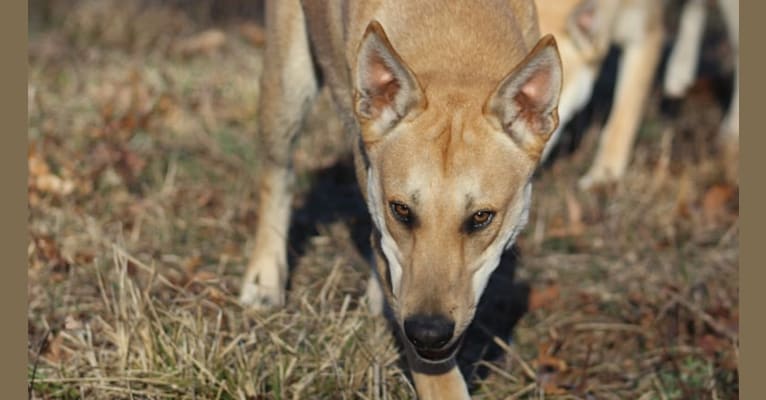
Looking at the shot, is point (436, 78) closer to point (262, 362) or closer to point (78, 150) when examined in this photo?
point (262, 362)

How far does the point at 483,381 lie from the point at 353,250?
4.80ft

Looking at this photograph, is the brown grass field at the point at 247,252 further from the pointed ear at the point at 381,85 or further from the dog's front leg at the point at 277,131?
the pointed ear at the point at 381,85

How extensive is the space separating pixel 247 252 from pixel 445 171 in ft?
8.55

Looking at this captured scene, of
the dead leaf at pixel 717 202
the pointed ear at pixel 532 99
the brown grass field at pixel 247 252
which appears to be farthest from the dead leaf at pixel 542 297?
the pointed ear at pixel 532 99

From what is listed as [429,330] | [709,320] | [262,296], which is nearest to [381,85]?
[429,330]

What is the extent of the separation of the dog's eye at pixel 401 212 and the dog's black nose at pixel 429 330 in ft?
1.11

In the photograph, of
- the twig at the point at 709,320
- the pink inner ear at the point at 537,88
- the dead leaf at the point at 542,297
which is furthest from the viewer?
the dead leaf at the point at 542,297

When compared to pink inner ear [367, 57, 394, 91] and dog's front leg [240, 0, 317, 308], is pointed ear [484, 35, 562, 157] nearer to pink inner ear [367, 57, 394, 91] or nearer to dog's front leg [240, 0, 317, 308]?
pink inner ear [367, 57, 394, 91]

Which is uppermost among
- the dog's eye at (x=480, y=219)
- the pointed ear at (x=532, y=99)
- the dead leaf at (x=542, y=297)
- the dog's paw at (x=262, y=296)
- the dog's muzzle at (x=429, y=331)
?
the pointed ear at (x=532, y=99)

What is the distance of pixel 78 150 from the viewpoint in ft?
25.7

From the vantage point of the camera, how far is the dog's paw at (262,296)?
6.16 m

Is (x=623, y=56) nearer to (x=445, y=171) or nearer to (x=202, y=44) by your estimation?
(x=202, y=44)

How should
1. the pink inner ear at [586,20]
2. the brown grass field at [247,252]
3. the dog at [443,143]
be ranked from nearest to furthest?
the dog at [443,143]
the brown grass field at [247,252]
the pink inner ear at [586,20]

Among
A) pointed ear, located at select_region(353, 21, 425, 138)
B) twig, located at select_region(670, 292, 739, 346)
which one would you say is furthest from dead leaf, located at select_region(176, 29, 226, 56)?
pointed ear, located at select_region(353, 21, 425, 138)
